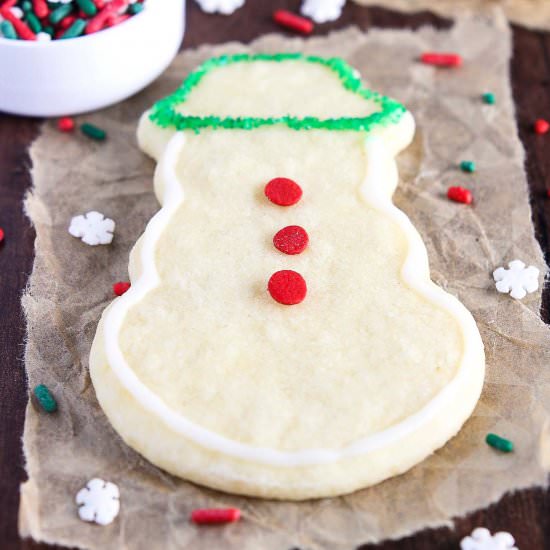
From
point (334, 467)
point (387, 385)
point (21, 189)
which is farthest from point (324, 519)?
point (21, 189)

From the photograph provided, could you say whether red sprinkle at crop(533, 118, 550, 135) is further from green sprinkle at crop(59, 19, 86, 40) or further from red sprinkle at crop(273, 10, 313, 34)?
green sprinkle at crop(59, 19, 86, 40)

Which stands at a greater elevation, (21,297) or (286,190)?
(286,190)

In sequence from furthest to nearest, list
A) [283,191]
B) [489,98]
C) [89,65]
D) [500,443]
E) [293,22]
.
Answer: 1. [293,22]
2. [489,98]
3. [89,65]
4. [283,191]
5. [500,443]

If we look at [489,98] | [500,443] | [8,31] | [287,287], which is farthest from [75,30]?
[500,443]

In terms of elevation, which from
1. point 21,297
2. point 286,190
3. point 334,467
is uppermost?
point 286,190

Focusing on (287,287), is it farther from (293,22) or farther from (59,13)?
(293,22)

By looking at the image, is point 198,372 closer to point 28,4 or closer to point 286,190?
point 286,190

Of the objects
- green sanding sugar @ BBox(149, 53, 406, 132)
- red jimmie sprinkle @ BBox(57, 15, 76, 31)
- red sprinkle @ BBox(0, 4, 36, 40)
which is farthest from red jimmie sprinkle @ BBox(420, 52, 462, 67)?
red sprinkle @ BBox(0, 4, 36, 40)
